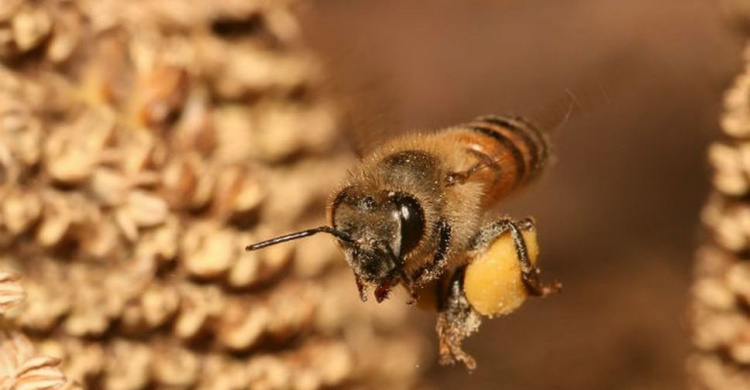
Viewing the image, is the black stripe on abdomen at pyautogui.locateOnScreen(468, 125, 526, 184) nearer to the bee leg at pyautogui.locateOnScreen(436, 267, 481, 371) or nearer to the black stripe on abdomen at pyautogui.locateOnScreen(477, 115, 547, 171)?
the black stripe on abdomen at pyautogui.locateOnScreen(477, 115, 547, 171)

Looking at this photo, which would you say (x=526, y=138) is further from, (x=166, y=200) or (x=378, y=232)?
(x=166, y=200)

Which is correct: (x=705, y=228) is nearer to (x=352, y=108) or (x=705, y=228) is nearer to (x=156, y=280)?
(x=352, y=108)

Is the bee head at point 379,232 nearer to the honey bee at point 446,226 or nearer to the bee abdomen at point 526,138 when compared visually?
the honey bee at point 446,226

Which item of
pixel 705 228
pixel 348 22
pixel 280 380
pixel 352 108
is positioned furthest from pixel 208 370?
pixel 348 22

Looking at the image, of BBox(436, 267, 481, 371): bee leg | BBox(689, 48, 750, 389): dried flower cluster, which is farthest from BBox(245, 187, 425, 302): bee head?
BBox(689, 48, 750, 389): dried flower cluster

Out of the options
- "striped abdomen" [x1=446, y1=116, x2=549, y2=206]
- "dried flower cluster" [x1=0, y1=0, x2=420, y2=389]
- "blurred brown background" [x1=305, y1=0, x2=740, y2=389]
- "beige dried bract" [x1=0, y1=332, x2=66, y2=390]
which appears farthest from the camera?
"blurred brown background" [x1=305, y1=0, x2=740, y2=389]

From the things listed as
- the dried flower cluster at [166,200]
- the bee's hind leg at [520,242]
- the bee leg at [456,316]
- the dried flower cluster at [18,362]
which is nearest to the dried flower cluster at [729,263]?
the bee's hind leg at [520,242]
